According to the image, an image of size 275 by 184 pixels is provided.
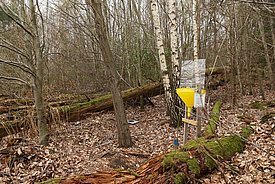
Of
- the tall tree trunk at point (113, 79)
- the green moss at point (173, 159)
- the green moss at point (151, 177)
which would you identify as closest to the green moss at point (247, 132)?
the green moss at point (173, 159)

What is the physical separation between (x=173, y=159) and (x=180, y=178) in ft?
1.04

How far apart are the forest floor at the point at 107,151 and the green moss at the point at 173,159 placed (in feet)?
1.17

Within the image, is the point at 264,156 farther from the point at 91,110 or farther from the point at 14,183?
the point at 91,110

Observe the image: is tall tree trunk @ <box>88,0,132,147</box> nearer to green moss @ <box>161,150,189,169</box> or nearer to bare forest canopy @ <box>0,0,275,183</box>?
bare forest canopy @ <box>0,0,275,183</box>

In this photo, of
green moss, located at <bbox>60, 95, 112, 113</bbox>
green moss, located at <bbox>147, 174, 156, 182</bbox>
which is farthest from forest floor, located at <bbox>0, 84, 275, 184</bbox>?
green moss, located at <bbox>147, 174, 156, 182</bbox>

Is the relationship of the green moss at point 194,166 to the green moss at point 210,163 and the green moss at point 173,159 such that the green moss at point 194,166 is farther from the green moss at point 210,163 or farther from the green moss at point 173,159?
the green moss at point 210,163

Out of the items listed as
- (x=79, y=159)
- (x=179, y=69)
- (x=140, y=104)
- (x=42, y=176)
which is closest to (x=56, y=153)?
(x=79, y=159)

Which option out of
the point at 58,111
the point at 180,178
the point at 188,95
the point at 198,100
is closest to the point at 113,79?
the point at 188,95

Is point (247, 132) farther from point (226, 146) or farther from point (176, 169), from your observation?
point (176, 169)

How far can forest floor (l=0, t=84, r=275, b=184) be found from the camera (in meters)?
3.21

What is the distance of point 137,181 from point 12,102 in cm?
651

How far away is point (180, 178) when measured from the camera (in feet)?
9.45

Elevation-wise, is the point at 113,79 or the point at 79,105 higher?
the point at 113,79

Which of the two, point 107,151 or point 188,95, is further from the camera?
point 107,151
